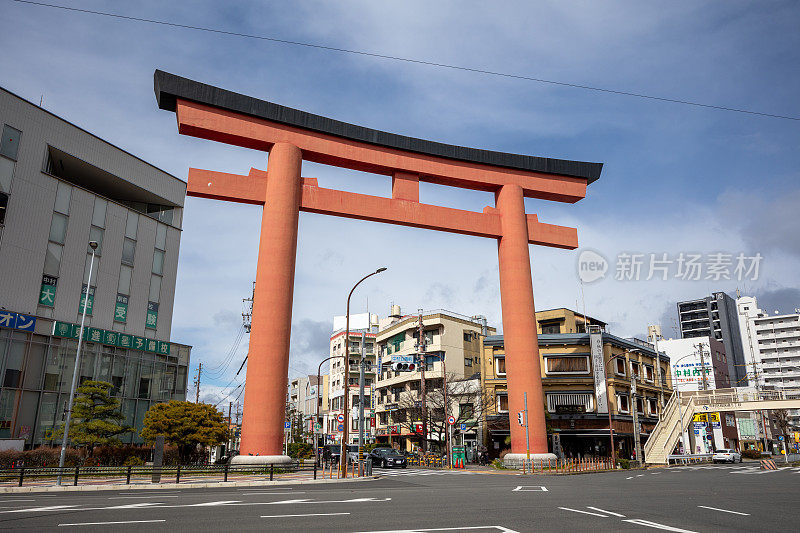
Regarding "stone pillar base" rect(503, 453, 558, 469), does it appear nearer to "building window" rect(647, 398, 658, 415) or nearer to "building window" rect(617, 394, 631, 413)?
"building window" rect(617, 394, 631, 413)

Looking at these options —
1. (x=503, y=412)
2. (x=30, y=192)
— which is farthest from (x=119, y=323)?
(x=503, y=412)

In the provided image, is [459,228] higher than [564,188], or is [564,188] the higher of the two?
[564,188]

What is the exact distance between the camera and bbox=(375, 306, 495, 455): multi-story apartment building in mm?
52125

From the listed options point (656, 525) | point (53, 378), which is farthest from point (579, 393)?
point (656, 525)

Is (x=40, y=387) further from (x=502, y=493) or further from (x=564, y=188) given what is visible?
(x=564, y=188)

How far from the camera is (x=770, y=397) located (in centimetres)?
4325

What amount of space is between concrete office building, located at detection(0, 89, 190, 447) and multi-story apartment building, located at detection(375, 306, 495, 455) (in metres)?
22.9

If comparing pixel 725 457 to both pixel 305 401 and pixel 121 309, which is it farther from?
pixel 305 401

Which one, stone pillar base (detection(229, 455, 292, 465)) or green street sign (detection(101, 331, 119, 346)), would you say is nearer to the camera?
stone pillar base (detection(229, 455, 292, 465))

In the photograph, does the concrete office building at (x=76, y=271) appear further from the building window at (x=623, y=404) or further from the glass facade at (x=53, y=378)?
the building window at (x=623, y=404)

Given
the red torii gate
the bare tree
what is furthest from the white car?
the red torii gate

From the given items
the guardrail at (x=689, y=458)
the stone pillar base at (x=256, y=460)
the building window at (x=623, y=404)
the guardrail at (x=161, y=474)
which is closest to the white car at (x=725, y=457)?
the guardrail at (x=689, y=458)

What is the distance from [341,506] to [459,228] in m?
19.0

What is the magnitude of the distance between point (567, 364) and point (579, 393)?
2.51 meters
